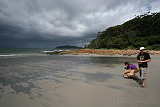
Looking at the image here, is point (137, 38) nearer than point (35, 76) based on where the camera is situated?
No

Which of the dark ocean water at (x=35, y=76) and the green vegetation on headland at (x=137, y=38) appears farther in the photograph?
the green vegetation on headland at (x=137, y=38)

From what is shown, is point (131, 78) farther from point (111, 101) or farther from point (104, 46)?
point (104, 46)

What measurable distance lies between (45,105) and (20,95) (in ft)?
4.47

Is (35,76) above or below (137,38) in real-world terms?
below

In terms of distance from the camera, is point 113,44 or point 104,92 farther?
point 113,44

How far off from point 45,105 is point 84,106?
1221 millimetres

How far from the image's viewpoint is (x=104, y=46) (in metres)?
48.4

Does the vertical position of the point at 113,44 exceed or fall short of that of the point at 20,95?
it exceeds it

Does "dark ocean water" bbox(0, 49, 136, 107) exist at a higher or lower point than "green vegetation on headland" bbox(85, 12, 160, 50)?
lower

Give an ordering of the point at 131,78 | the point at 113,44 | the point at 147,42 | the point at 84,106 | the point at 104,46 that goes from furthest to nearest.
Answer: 1. the point at 104,46
2. the point at 113,44
3. the point at 147,42
4. the point at 131,78
5. the point at 84,106

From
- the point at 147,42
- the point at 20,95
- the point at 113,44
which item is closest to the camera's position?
the point at 20,95

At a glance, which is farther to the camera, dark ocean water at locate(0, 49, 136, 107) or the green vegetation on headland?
the green vegetation on headland

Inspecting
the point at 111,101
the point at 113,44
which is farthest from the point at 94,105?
the point at 113,44

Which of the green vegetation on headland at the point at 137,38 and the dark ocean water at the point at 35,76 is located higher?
the green vegetation on headland at the point at 137,38
